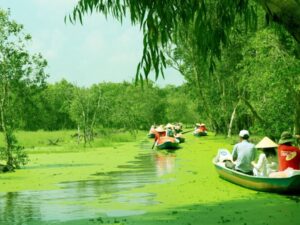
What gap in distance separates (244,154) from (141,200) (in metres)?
2.55

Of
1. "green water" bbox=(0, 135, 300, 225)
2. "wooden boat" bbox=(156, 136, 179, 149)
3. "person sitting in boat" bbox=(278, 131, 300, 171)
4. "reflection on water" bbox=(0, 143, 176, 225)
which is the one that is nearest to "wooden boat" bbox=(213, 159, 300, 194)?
"green water" bbox=(0, 135, 300, 225)

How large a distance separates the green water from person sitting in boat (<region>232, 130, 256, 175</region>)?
0.45m

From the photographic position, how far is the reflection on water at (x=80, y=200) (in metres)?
9.59

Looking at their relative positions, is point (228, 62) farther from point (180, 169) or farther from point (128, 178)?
point (128, 178)

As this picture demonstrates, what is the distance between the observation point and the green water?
868 centimetres

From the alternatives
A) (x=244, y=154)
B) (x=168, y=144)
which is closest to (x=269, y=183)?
(x=244, y=154)

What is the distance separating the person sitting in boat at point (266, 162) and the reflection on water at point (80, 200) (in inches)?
86.6

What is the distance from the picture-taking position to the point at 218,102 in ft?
138

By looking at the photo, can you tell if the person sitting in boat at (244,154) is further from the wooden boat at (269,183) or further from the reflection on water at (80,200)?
the reflection on water at (80,200)

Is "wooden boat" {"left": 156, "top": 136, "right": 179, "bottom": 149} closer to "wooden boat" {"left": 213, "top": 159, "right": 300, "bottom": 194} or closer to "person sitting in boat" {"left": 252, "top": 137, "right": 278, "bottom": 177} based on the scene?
"wooden boat" {"left": 213, "top": 159, "right": 300, "bottom": 194}

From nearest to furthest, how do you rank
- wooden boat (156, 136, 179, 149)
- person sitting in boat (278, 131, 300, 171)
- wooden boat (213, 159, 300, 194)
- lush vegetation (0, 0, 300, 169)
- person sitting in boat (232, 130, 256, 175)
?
lush vegetation (0, 0, 300, 169) → wooden boat (213, 159, 300, 194) → person sitting in boat (278, 131, 300, 171) → person sitting in boat (232, 130, 256, 175) → wooden boat (156, 136, 179, 149)

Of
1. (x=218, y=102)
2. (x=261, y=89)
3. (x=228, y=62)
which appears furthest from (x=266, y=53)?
(x=218, y=102)

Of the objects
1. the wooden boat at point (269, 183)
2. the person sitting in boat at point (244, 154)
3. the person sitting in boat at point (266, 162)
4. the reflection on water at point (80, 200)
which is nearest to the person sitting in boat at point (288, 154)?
the wooden boat at point (269, 183)

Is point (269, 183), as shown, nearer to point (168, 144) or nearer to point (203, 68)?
→ point (203, 68)
